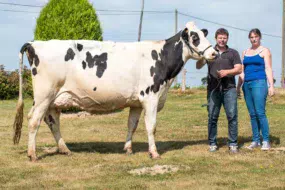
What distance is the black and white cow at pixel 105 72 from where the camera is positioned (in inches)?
356

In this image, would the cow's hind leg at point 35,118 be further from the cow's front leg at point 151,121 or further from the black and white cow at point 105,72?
the cow's front leg at point 151,121

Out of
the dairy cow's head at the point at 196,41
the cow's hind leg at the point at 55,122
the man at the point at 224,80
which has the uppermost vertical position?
the dairy cow's head at the point at 196,41

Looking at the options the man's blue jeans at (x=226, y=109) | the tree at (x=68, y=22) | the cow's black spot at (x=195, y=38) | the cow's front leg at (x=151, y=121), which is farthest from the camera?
the tree at (x=68, y=22)

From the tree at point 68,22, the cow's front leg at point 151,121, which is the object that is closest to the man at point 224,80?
the cow's front leg at point 151,121

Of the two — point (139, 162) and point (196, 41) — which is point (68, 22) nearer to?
point (196, 41)

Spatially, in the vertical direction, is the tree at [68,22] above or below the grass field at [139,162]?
above

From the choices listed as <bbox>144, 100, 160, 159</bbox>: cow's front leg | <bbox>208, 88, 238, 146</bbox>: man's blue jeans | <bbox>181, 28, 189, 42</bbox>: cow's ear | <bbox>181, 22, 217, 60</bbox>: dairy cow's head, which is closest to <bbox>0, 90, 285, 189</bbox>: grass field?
<bbox>144, 100, 160, 159</bbox>: cow's front leg

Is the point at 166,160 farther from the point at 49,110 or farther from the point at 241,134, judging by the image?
the point at 241,134

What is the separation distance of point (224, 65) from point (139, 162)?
258 cm

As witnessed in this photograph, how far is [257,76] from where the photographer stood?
9.87 meters

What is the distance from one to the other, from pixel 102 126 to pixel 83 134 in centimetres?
185

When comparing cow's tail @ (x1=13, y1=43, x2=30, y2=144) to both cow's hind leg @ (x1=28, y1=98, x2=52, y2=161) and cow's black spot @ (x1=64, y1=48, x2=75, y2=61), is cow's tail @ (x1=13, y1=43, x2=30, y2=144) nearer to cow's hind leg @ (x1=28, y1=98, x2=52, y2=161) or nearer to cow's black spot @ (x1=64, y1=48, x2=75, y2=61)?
cow's hind leg @ (x1=28, y1=98, x2=52, y2=161)

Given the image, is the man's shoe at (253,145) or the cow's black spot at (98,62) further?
the man's shoe at (253,145)

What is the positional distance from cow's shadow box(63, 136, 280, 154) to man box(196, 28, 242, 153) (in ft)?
4.01
